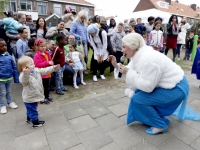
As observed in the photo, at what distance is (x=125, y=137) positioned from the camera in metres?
2.34

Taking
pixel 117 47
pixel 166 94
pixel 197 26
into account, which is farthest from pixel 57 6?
pixel 166 94

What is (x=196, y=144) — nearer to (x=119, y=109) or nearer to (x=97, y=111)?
(x=119, y=109)

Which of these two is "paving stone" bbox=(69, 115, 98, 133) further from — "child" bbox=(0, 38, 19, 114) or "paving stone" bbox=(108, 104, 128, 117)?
"child" bbox=(0, 38, 19, 114)

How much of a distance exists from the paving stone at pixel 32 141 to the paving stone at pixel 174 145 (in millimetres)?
1676

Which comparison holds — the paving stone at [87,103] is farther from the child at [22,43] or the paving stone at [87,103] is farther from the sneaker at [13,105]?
the child at [22,43]

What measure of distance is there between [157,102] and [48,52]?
8.15ft

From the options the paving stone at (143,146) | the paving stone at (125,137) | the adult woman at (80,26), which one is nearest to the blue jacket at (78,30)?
the adult woman at (80,26)

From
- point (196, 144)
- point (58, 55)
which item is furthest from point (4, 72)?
point (196, 144)

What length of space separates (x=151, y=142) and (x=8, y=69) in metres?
2.93

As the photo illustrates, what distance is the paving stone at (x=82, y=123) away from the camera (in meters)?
2.58

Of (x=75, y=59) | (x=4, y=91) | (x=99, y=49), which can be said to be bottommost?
(x=4, y=91)

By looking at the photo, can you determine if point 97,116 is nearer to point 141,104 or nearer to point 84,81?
point 141,104

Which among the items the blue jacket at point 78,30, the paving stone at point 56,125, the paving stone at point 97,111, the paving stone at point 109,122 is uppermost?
the blue jacket at point 78,30

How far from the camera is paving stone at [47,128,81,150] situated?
2.17m
